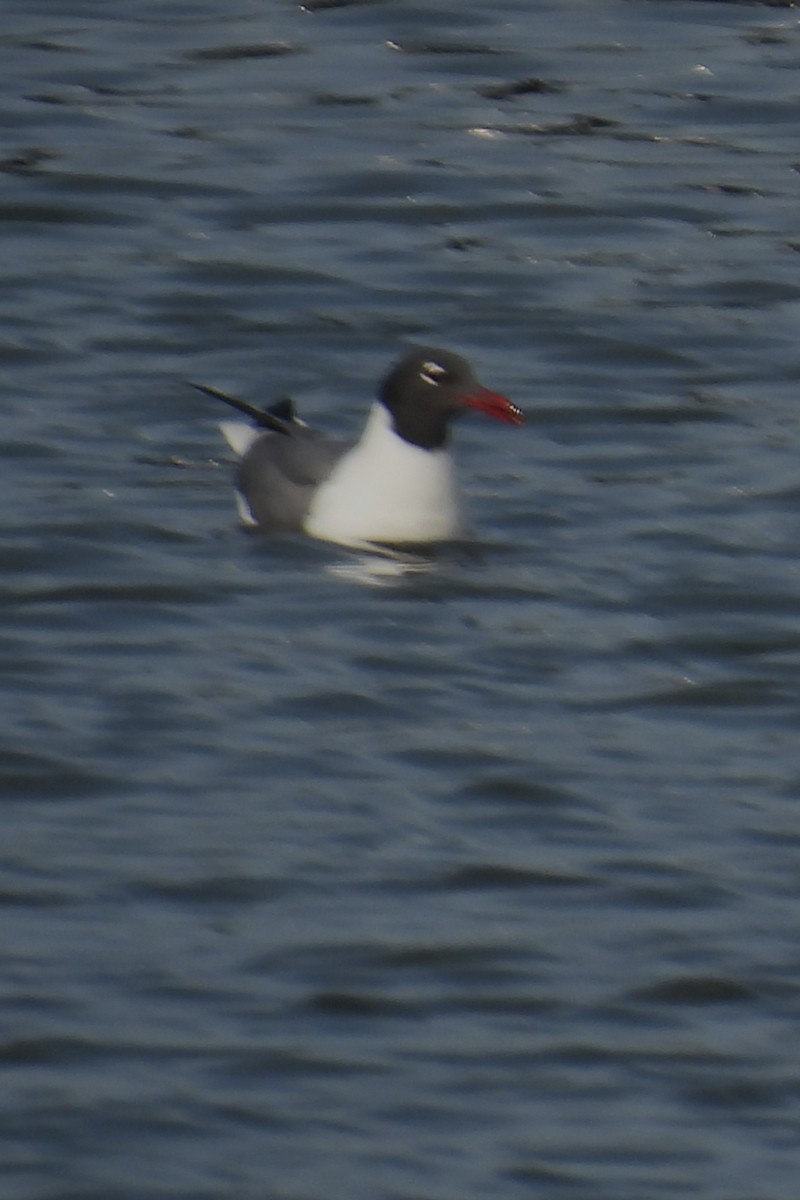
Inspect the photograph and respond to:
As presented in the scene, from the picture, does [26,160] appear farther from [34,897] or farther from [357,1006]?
[357,1006]

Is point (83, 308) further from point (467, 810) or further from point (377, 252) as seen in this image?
point (467, 810)

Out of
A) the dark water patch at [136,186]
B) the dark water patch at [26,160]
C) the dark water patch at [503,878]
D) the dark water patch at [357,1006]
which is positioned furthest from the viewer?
the dark water patch at [26,160]

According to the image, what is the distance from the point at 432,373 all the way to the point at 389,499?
0.55 metres

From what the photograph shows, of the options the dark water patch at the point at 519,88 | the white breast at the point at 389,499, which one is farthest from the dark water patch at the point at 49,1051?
the dark water patch at the point at 519,88

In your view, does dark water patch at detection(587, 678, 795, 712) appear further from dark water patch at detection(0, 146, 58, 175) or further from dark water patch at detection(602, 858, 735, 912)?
dark water patch at detection(0, 146, 58, 175)

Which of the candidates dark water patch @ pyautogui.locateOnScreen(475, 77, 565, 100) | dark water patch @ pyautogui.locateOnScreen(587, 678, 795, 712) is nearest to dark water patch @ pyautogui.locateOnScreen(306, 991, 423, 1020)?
dark water patch @ pyautogui.locateOnScreen(587, 678, 795, 712)

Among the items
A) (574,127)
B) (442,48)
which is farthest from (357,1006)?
(442,48)

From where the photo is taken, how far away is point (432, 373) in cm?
1262

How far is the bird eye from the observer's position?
496 inches

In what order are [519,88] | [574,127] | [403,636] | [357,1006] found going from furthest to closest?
[519,88]
[574,127]
[403,636]
[357,1006]

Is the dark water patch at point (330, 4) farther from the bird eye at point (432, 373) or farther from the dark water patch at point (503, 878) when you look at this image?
the dark water patch at point (503, 878)

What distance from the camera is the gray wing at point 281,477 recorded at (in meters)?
12.5

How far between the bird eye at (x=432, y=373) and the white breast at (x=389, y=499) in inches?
10.3

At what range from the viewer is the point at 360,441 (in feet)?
42.4
